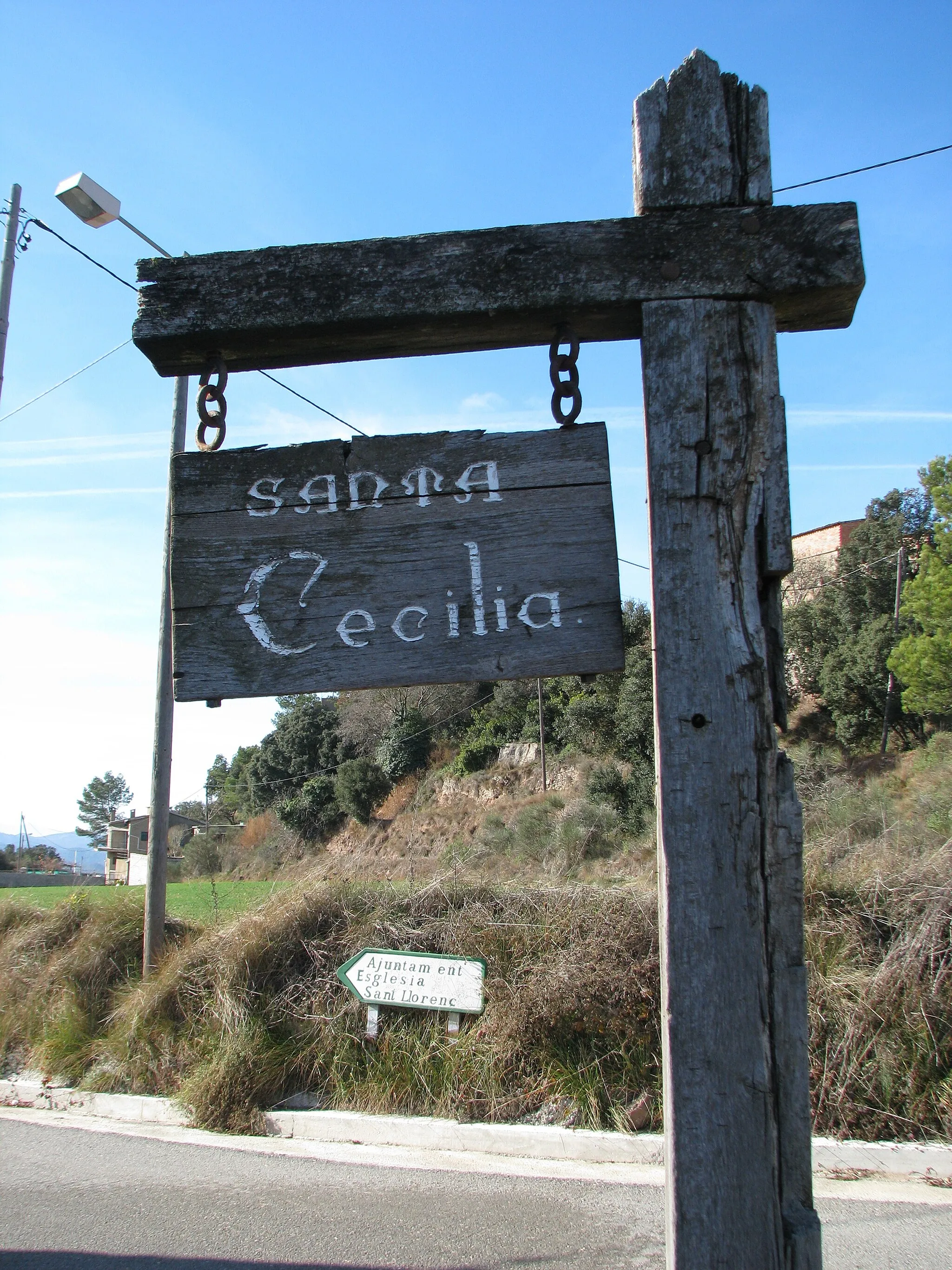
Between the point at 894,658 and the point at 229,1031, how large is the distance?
26004 millimetres

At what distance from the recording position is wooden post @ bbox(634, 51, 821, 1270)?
1706 millimetres

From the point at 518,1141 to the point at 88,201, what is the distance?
28.8 ft

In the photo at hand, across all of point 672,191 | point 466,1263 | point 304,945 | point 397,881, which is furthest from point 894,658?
point 672,191

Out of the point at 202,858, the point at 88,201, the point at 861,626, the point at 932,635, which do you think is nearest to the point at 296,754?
the point at 202,858

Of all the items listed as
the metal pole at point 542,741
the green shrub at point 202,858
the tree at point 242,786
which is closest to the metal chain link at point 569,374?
the metal pole at point 542,741

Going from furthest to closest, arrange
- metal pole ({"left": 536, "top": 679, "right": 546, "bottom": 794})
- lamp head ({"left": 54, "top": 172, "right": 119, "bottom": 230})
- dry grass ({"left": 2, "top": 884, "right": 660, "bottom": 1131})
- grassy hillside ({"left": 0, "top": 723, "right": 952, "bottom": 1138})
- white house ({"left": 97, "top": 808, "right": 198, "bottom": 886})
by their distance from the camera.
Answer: white house ({"left": 97, "top": 808, "right": 198, "bottom": 886}) < metal pole ({"left": 536, "top": 679, "right": 546, "bottom": 794}) < lamp head ({"left": 54, "top": 172, "right": 119, "bottom": 230}) < dry grass ({"left": 2, "top": 884, "right": 660, "bottom": 1131}) < grassy hillside ({"left": 0, "top": 723, "right": 952, "bottom": 1138})

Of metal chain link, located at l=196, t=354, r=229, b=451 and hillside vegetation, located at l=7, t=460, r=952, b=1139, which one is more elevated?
metal chain link, located at l=196, t=354, r=229, b=451

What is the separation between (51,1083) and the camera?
7.98m

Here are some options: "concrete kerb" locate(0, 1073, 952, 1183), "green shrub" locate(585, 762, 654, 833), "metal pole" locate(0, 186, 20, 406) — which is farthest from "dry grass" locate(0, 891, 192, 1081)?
"green shrub" locate(585, 762, 654, 833)

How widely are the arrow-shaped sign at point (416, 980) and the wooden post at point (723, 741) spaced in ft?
17.6

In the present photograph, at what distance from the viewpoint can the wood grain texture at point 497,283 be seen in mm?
1971

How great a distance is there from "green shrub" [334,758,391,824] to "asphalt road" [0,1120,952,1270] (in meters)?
33.0

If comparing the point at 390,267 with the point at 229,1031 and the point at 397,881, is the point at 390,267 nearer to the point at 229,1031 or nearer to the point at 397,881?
the point at 229,1031

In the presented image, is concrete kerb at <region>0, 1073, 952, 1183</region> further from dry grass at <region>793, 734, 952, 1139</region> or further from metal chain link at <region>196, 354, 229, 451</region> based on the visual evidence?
metal chain link at <region>196, 354, 229, 451</region>
